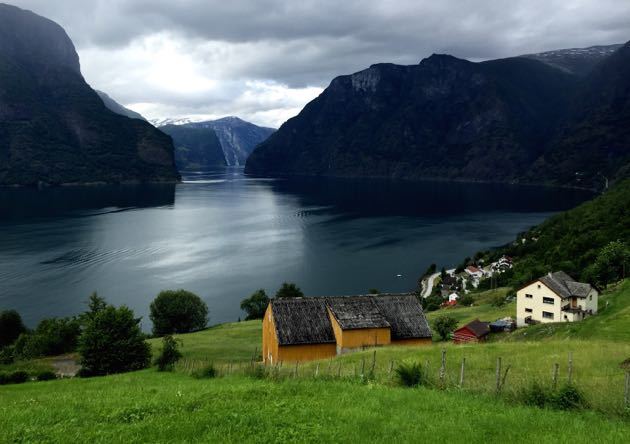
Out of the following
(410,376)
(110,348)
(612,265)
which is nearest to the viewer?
(410,376)

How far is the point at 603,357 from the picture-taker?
81.3ft

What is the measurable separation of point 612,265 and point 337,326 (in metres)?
55.0

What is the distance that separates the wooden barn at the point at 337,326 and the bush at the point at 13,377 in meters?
16.4

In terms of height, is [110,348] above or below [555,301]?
above

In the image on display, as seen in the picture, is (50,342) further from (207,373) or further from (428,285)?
(428,285)

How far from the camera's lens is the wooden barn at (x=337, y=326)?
38500 millimetres

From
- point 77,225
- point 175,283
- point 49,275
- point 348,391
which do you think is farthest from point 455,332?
point 77,225

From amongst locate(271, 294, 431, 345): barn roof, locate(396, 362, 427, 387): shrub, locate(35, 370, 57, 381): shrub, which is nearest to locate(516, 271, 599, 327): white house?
locate(271, 294, 431, 345): barn roof

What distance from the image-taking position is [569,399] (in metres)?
14.6

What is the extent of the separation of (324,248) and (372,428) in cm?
12760

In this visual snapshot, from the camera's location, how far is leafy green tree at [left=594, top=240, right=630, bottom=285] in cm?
7500

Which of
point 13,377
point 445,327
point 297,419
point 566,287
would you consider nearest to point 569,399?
point 297,419

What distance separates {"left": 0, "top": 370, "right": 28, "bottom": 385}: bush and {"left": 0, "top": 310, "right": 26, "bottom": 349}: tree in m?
38.0

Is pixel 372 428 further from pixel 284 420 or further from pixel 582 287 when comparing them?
pixel 582 287
